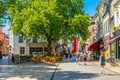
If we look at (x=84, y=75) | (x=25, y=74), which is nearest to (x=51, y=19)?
(x=84, y=75)

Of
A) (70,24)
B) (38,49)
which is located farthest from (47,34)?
(38,49)

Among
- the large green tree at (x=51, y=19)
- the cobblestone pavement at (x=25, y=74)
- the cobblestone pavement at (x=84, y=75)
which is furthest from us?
the large green tree at (x=51, y=19)

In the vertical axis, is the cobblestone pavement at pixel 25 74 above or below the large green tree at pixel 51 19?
below

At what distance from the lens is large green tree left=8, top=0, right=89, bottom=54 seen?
2130 inches

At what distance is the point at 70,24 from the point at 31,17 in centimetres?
725

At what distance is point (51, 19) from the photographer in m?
54.8

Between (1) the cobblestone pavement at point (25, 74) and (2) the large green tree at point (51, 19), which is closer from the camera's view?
(1) the cobblestone pavement at point (25, 74)

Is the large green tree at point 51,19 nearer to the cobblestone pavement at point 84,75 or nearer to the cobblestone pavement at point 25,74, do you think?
the cobblestone pavement at point 25,74

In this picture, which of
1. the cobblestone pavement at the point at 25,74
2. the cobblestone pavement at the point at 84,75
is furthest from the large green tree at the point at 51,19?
the cobblestone pavement at the point at 84,75

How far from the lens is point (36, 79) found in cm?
2036

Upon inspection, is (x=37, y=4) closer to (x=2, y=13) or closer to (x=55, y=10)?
(x=55, y=10)

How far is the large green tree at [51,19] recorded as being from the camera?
54094 millimetres

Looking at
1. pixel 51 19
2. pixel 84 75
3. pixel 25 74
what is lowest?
pixel 84 75

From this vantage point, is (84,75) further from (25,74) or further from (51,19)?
(51,19)
